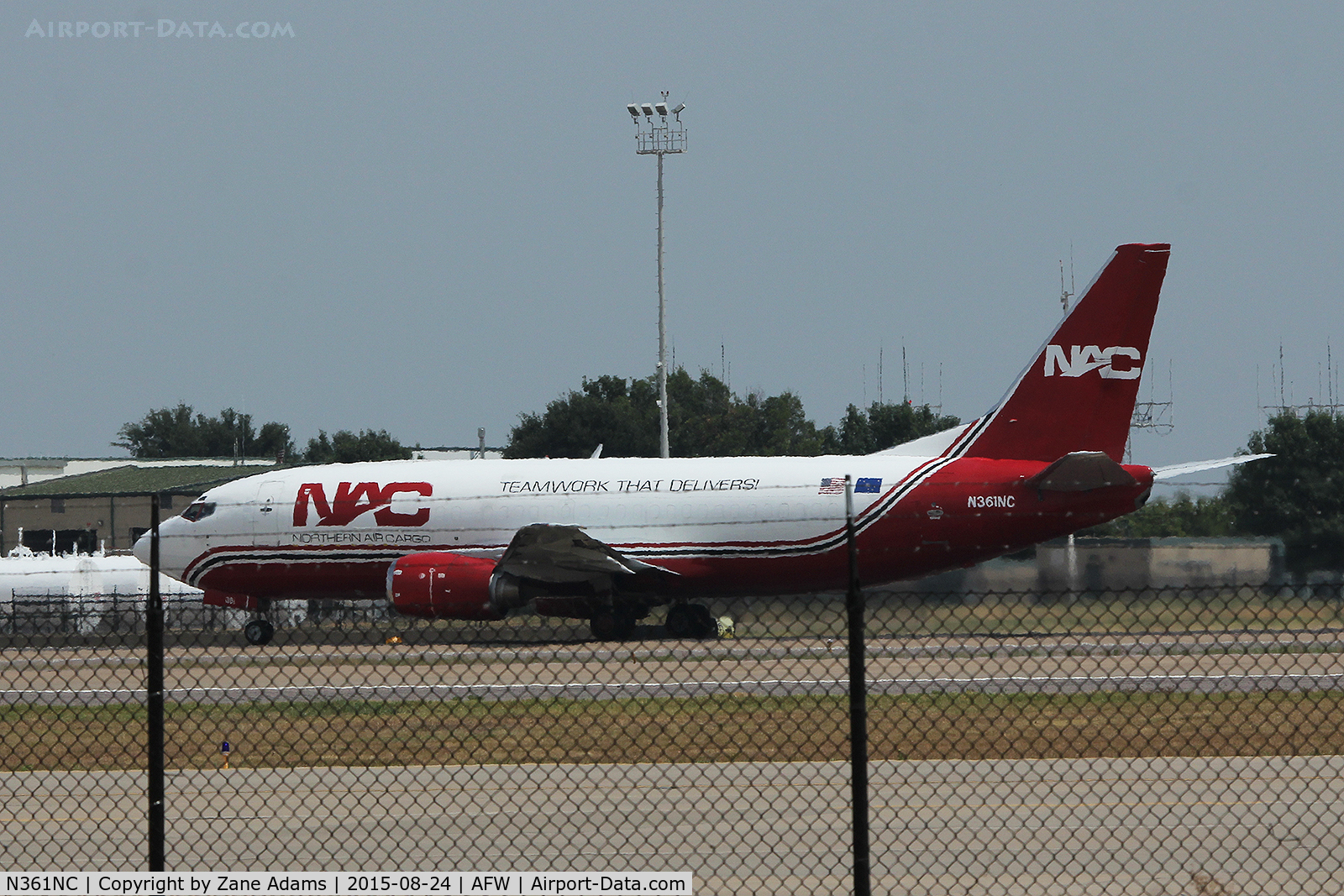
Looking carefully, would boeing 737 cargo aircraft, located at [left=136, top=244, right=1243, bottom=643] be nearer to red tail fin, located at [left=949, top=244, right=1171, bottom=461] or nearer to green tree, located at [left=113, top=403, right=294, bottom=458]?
red tail fin, located at [left=949, top=244, right=1171, bottom=461]

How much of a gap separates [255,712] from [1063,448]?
1685cm

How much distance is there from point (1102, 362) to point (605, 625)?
1082 centimetres

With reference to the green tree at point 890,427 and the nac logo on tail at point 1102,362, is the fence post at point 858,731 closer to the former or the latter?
the nac logo on tail at point 1102,362

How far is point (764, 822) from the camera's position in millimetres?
11180

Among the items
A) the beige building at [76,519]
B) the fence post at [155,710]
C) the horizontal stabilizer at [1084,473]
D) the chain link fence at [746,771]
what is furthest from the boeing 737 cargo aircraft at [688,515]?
the beige building at [76,519]

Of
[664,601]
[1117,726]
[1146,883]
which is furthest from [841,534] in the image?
[1146,883]

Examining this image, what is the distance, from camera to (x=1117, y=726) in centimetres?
1684

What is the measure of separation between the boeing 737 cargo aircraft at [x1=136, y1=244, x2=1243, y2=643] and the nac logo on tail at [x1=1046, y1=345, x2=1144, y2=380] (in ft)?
0.15

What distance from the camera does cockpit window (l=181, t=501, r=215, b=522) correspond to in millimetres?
34906

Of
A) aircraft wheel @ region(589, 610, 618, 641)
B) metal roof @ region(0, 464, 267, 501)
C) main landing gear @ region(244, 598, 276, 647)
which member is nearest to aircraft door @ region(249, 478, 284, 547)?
main landing gear @ region(244, 598, 276, 647)

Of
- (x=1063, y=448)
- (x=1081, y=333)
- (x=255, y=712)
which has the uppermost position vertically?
(x=1081, y=333)

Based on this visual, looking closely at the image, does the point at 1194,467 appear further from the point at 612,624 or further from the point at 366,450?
the point at 366,450

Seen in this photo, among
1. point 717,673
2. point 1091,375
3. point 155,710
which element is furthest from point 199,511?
point 155,710

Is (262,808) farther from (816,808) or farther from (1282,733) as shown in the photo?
(1282,733)
